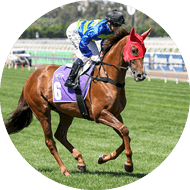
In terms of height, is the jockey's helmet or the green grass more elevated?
the jockey's helmet

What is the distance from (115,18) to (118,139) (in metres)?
3.43

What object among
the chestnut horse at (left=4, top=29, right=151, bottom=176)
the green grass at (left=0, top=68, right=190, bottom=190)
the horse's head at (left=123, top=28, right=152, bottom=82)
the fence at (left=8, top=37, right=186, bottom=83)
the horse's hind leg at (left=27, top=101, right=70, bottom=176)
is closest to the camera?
the horse's head at (left=123, top=28, right=152, bottom=82)

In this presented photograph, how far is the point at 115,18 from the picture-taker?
210 inches

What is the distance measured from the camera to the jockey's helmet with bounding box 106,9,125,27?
5.34 m

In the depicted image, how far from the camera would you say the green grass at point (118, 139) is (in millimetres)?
5918

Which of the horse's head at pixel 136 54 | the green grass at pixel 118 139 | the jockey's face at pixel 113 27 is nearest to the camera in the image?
the horse's head at pixel 136 54

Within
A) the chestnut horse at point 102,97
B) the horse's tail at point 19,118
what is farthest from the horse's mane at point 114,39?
the horse's tail at point 19,118

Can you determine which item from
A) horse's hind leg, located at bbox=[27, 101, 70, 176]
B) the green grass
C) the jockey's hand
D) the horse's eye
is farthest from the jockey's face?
the green grass

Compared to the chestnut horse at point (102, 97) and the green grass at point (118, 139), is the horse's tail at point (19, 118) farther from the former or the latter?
the green grass at point (118, 139)

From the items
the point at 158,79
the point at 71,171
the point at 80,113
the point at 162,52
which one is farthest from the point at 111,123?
the point at 162,52

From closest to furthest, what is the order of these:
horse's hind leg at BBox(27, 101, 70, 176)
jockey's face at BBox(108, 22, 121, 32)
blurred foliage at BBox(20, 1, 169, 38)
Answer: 1. jockey's face at BBox(108, 22, 121, 32)
2. horse's hind leg at BBox(27, 101, 70, 176)
3. blurred foliage at BBox(20, 1, 169, 38)

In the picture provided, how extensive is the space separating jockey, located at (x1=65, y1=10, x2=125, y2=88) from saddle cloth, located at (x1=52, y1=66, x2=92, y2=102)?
0.13 meters

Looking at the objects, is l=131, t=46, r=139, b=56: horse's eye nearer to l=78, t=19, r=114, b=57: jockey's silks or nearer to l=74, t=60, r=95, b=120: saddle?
l=78, t=19, r=114, b=57: jockey's silks

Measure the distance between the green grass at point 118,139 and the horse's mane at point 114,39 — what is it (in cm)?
200
